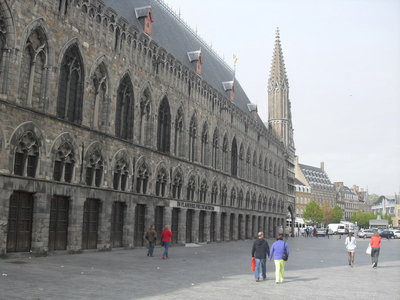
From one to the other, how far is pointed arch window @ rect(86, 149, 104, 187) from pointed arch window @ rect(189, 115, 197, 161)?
13.6 metres

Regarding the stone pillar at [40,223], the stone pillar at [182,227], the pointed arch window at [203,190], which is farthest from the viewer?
the pointed arch window at [203,190]

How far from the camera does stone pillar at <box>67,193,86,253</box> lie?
24.7m

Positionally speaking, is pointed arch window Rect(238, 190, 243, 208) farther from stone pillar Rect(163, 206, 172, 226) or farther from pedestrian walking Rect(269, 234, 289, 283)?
pedestrian walking Rect(269, 234, 289, 283)

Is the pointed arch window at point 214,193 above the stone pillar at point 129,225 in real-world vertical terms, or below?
above

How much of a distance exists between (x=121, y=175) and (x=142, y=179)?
265cm

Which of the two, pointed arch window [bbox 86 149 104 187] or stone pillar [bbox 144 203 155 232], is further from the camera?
stone pillar [bbox 144 203 155 232]

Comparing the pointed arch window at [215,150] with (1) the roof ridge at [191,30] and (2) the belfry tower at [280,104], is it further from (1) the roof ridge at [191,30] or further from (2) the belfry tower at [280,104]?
(2) the belfry tower at [280,104]

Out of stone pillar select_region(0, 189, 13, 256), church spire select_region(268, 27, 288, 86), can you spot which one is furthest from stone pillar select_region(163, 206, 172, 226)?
church spire select_region(268, 27, 288, 86)

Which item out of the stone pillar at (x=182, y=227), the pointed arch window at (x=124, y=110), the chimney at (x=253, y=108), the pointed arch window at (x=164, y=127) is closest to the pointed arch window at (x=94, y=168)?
the pointed arch window at (x=124, y=110)

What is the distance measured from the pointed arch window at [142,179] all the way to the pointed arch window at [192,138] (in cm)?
817

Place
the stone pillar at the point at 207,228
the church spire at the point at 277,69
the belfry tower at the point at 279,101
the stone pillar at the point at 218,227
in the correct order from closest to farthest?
the stone pillar at the point at 207,228, the stone pillar at the point at 218,227, the belfry tower at the point at 279,101, the church spire at the point at 277,69

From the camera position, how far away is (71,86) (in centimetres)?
2566

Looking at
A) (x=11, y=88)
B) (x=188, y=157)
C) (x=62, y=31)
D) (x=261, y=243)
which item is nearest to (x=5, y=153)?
(x=11, y=88)

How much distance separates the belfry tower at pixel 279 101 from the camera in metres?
83.2
